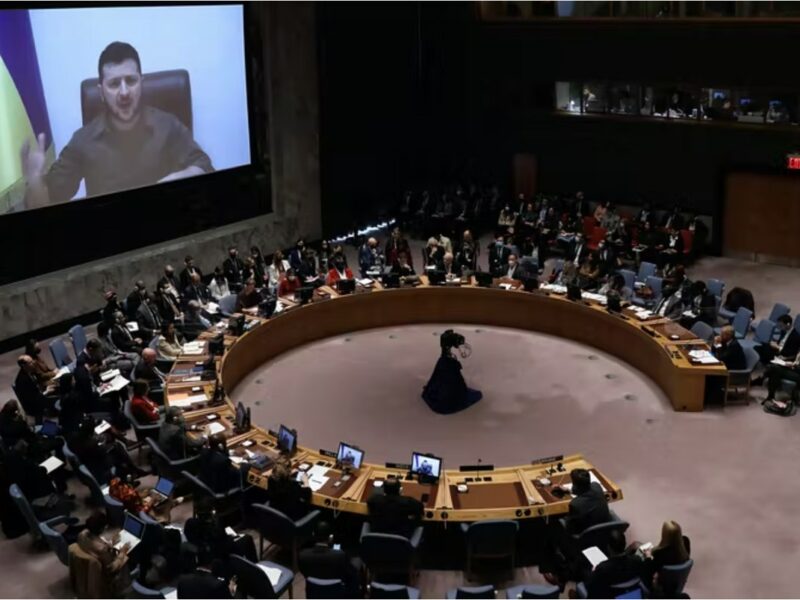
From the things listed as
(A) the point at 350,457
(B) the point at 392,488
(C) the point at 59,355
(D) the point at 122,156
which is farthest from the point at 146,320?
(B) the point at 392,488

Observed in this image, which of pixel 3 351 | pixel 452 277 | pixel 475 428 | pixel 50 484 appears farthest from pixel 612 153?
pixel 50 484

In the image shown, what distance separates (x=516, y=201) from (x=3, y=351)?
1126 centimetres

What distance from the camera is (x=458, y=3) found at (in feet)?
70.1

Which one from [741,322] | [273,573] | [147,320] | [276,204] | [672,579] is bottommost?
[273,573]

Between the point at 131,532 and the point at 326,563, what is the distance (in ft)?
6.65

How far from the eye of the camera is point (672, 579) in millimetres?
7516

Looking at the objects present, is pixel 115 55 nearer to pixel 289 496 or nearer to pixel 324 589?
pixel 289 496

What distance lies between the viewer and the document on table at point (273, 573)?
786 centimetres

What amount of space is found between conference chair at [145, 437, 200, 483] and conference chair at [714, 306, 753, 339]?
25.4 ft

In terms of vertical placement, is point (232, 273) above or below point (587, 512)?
above

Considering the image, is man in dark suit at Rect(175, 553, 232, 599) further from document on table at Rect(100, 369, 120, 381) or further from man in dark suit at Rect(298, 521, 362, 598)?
document on table at Rect(100, 369, 120, 381)

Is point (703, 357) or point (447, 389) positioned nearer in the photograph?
point (703, 357)

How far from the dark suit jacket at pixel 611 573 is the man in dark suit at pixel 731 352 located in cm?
542

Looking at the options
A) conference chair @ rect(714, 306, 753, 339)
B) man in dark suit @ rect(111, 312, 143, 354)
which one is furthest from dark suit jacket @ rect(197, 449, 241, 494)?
conference chair @ rect(714, 306, 753, 339)
